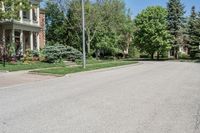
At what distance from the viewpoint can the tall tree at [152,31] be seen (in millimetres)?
64875

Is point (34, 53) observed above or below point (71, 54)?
above

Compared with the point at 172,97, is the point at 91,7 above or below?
above

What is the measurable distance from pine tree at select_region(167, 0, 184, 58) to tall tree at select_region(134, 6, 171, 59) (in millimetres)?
2014

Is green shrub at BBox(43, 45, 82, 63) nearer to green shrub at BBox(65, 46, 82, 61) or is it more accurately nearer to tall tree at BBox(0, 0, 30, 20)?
green shrub at BBox(65, 46, 82, 61)

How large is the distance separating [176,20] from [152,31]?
6.93m

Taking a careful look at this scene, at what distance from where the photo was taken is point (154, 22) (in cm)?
6656

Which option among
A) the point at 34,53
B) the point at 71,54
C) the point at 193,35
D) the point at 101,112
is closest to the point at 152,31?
the point at 193,35

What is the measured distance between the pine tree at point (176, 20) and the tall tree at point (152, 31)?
6.61 ft

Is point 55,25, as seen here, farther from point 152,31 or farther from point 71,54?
point 71,54

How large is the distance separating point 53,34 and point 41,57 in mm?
28041

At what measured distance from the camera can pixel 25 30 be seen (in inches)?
1599

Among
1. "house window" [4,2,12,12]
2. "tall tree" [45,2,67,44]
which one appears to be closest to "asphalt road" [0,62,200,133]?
"house window" [4,2,12,12]

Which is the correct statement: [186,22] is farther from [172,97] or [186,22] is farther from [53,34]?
[172,97]

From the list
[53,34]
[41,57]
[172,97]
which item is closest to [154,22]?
[53,34]
